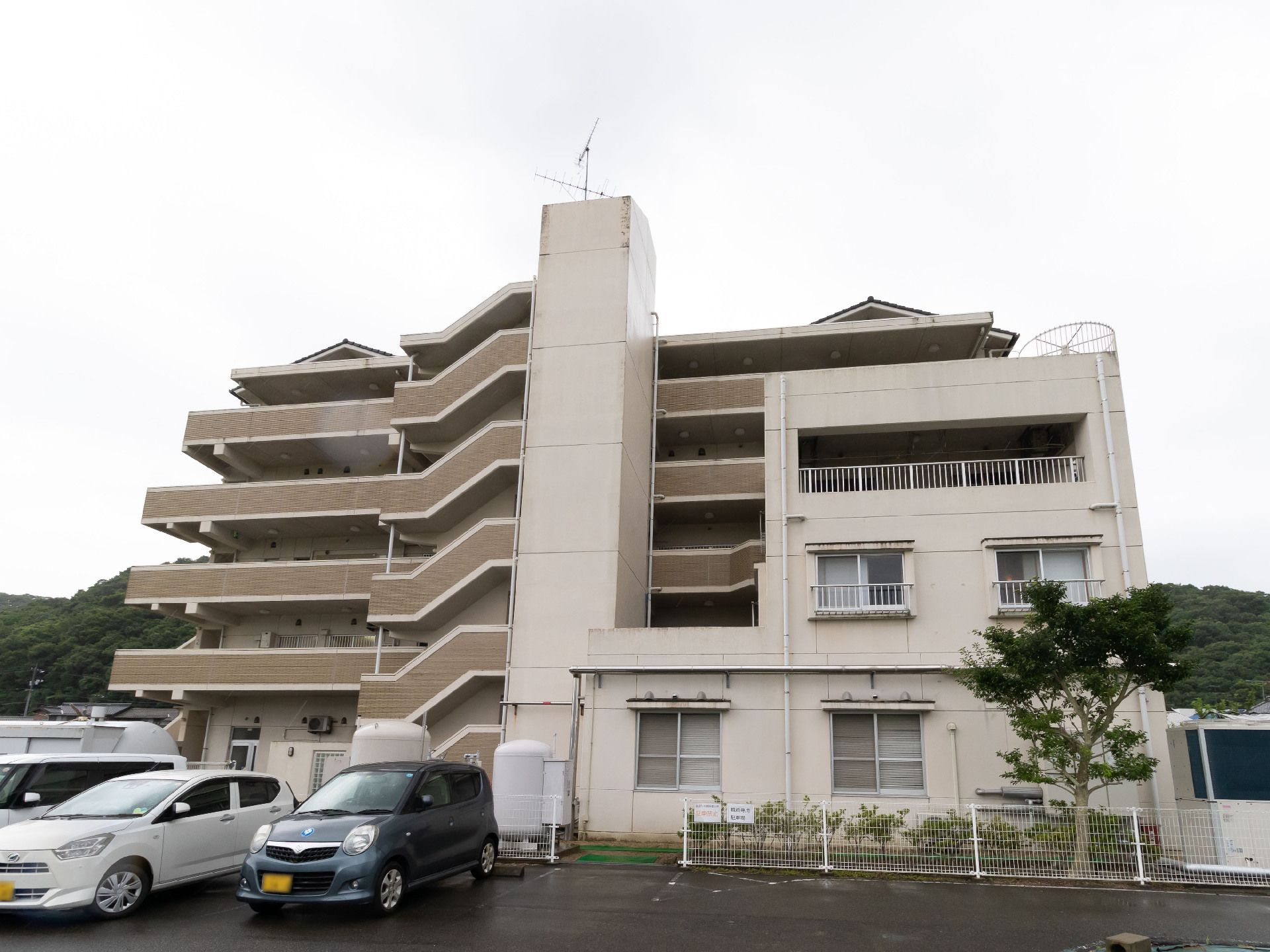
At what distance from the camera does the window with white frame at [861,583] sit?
1812 cm

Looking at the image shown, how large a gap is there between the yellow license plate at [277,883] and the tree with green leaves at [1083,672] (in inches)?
420

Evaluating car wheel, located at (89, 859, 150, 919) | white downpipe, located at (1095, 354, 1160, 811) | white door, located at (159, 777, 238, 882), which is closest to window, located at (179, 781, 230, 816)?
white door, located at (159, 777, 238, 882)

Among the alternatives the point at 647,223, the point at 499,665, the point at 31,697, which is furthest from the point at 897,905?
the point at 31,697

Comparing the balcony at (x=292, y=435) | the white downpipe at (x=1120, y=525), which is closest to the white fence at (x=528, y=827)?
the white downpipe at (x=1120, y=525)

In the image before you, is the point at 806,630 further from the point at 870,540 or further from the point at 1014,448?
the point at 1014,448

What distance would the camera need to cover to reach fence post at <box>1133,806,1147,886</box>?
40.5 ft

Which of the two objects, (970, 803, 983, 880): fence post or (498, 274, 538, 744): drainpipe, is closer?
(970, 803, 983, 880): fence post

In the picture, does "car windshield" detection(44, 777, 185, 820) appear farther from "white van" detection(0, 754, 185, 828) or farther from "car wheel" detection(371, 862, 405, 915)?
"car wheel" detection(371, 862, 405, 915)

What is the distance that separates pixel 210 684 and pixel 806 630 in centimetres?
1934

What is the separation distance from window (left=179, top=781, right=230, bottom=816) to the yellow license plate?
2093 mm

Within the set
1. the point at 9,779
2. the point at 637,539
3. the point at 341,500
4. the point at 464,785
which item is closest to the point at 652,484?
the point at 637,539

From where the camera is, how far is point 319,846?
959 centimetres

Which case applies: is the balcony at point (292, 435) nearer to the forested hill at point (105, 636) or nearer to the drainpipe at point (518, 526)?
the drainpipe at point (518, 526)

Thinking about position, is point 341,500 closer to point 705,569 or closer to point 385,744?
point 705,569
